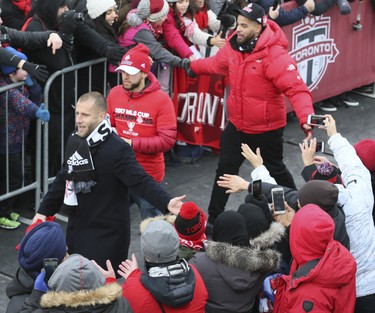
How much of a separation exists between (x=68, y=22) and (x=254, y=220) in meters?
3.33

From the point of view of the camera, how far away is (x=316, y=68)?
11734 millimetres

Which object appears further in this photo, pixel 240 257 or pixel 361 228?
pixel 361 228

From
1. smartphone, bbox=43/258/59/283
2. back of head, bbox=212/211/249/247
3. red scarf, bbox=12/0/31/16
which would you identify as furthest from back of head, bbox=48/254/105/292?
red scarf, bbox=12/0/31/16

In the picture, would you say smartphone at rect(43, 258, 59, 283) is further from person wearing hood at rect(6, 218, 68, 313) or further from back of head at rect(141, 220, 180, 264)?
back of head at rect(141, 220, 180, 264)

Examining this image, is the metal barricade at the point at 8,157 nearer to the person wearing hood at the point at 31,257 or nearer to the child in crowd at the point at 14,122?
the child in crowd at the point at 14,122

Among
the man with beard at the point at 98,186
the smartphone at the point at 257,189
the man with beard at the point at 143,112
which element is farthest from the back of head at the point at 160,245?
the man with beard at the point at 143,112

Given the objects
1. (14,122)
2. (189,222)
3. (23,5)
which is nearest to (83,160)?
(189,222)

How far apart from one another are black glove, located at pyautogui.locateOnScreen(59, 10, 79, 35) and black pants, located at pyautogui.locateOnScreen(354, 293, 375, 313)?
380 cm

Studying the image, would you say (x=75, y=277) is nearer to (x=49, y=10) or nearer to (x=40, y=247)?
(x=40, y=247)

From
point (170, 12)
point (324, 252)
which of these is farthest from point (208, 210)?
point (324, 252)

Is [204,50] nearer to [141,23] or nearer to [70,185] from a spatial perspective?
[141,23]

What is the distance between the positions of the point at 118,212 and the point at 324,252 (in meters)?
1.77

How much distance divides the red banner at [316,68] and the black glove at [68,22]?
1907mm

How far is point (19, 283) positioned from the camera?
530 cm
